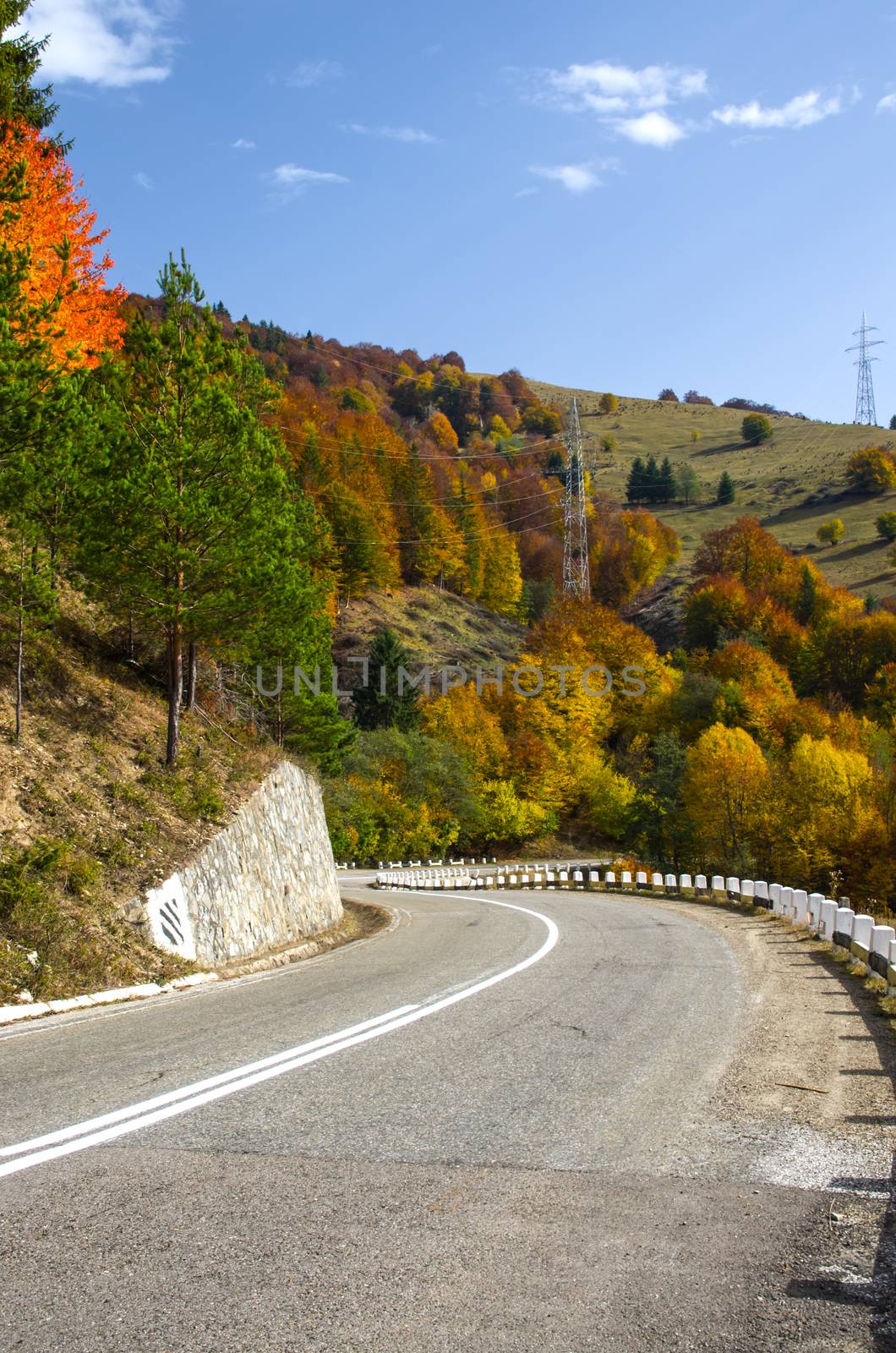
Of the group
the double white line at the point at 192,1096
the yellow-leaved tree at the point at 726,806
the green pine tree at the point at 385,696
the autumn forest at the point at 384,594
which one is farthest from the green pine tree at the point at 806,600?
the double white line at the point at 192,1096

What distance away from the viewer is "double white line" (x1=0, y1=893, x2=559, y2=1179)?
4.45 meters

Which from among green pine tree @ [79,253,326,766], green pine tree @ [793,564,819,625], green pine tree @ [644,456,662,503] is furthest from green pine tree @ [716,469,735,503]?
green pine tree @ [79,253,326,766]

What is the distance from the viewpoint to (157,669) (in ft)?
72.7

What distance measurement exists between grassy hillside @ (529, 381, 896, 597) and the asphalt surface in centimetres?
11364

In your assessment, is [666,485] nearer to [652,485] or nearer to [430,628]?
[652,485]

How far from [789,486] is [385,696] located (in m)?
108

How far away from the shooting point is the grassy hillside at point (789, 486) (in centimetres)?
12050

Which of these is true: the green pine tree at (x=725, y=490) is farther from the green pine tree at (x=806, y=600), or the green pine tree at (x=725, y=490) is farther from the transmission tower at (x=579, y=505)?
the transmission tower at (x=579, y=505)

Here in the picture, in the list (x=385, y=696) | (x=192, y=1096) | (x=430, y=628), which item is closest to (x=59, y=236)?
(x=192, y=1096)

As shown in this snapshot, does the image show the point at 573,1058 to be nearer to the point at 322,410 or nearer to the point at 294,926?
the point at 294,926

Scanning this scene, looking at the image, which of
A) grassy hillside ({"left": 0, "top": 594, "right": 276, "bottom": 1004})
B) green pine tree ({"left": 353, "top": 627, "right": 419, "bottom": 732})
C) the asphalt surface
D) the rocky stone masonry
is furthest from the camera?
green pine tree ({"left": 353, "top": 627, "right": 419, "bottom": 732})

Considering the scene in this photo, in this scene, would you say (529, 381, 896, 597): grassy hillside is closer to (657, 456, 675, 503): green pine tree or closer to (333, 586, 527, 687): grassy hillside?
(657, 456, 675, 503): green pine tree

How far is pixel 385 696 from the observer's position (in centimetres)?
6781

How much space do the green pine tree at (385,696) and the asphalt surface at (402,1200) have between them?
2367 inches
